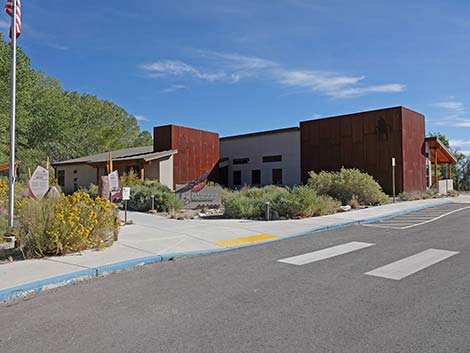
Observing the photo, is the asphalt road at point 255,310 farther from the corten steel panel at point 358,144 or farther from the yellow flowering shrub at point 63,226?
the corten steel panel at point 358,144

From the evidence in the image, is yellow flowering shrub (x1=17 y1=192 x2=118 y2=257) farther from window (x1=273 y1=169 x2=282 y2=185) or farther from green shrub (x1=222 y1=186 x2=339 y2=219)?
window (x1=273 y1=169 x2=282 y2=185)

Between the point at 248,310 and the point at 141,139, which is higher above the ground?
the point at 141,139

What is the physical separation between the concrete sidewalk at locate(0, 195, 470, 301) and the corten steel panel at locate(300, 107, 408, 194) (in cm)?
1100

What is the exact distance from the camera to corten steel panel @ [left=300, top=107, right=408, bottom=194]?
27.0 meters

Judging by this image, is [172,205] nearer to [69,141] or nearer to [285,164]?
[285,164]

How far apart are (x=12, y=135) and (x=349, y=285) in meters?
8.81

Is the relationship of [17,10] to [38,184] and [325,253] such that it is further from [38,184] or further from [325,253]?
[325,253]

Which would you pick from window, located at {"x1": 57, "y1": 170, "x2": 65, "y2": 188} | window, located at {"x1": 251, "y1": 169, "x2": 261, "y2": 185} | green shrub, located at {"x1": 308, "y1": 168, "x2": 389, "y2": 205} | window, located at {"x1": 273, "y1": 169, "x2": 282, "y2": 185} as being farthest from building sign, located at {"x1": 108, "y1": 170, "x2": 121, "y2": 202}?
window, located at {"x1": 57, "y1": 170, "x2": 65, "y2": 188}

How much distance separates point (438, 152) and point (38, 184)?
31455 millimetres

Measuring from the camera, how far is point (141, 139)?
58.0 meters

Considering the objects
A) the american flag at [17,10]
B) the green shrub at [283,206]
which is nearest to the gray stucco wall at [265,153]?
the green shrub at [283,206]

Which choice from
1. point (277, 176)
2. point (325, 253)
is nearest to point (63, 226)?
point (325, 253)

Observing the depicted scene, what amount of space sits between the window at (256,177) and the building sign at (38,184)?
82.7 feet

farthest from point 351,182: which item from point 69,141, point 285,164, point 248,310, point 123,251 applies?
point 69,141
